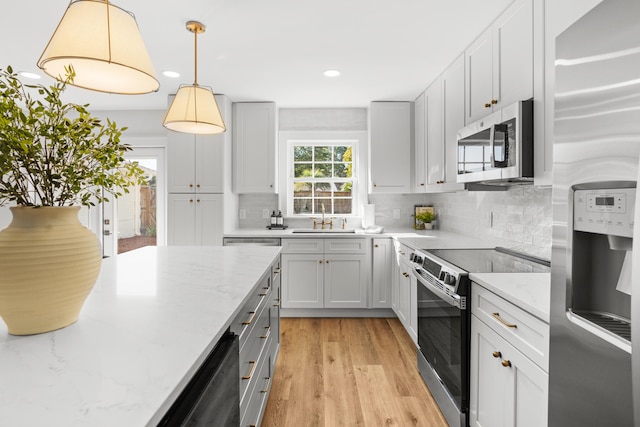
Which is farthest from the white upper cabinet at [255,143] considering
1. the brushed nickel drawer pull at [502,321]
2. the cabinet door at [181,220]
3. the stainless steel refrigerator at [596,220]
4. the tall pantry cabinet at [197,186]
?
the stainless steel refrigerator at [596,220]

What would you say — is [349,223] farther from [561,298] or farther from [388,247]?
[561,298]

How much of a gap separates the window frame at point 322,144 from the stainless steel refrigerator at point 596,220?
3521mm

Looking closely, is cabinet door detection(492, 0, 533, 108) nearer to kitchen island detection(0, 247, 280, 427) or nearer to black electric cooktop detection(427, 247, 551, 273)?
black electric cooktop detection(427, 247, 551, 273)

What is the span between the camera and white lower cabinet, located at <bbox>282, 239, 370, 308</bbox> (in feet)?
12.5

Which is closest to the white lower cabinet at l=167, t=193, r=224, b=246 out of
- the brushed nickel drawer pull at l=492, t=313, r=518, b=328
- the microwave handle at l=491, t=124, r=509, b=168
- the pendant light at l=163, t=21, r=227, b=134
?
the pendant light at l=163, t=21, r=227, b=134

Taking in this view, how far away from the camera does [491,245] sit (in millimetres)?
2855

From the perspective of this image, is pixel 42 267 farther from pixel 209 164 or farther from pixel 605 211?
pixel 209 164

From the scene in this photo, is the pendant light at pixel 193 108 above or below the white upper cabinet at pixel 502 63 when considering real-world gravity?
below

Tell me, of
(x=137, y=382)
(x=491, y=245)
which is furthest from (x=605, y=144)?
(x=491, y=245)

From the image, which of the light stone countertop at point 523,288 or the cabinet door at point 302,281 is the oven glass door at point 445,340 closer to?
the light stone countertop at point 523,288

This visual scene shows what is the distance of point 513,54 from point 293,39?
1437 mm

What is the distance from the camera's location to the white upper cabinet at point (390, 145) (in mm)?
4055

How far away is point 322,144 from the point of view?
4.56 meters

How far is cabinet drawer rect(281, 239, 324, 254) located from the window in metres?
0.84
